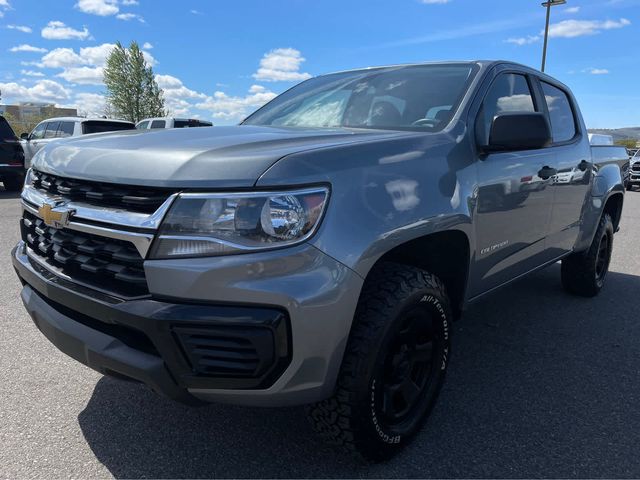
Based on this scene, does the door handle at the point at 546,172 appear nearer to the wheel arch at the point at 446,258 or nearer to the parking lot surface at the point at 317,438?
the wheel arch at the point at 446,258

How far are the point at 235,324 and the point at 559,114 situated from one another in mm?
3301

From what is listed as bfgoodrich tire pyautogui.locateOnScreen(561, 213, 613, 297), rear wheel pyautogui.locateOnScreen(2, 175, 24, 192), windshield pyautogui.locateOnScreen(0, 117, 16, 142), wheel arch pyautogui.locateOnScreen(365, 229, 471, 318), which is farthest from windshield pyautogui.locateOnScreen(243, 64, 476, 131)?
rear wheel pyautogui.locateOnScreen(2, 175, 24, 192)

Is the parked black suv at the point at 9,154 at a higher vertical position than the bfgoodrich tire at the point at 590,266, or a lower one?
higher

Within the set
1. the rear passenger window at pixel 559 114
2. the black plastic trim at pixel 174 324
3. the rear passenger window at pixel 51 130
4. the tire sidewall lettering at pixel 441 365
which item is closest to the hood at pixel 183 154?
the black plastic trim at pixel 174 324

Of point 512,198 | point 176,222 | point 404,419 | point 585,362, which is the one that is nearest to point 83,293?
point 176,222

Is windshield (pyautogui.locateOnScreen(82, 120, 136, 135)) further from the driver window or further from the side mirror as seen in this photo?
the side mirror

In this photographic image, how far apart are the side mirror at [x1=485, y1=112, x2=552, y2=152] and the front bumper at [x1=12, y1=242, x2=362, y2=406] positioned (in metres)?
1.19

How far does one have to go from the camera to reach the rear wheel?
12.5 meters

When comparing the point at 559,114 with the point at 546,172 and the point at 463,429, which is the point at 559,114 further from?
the point at 463,429

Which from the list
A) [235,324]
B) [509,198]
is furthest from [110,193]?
[509,198]

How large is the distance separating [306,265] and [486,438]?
138cm

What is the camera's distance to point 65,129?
40.6 ft

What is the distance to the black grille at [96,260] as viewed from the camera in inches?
71.4

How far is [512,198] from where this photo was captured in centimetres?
285
